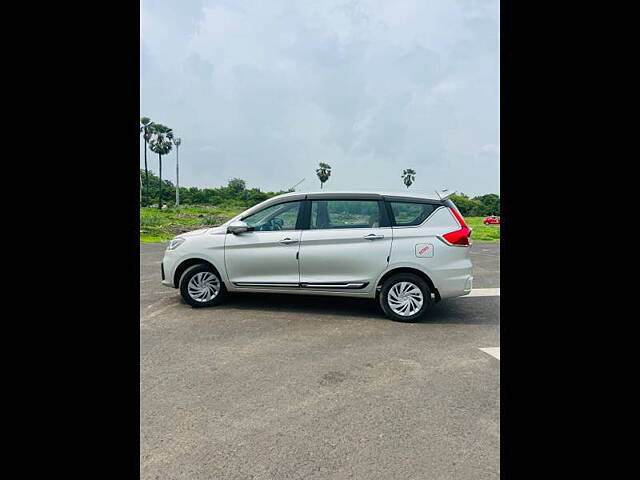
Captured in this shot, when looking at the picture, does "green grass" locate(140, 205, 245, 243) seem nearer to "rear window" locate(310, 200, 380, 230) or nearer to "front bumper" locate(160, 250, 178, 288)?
"front bumper" locate(160, 250, 178, 288)

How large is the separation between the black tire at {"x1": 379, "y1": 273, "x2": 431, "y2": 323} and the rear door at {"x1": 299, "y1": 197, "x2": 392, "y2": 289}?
8.4 inches

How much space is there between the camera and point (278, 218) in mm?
5539

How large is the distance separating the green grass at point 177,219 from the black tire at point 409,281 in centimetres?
1212

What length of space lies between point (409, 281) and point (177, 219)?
2140 centimetres

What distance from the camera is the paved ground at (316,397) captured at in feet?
7.18

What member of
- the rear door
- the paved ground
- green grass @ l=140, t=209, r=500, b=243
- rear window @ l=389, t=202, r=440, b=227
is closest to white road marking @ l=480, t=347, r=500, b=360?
the paved ground

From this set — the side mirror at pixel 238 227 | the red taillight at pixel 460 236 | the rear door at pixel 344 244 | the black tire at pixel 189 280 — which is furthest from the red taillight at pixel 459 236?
the black tire at pixel 189 280

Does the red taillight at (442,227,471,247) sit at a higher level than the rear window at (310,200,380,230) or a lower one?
lower

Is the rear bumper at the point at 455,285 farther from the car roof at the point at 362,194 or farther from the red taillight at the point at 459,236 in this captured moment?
the car roof at the point at 362,194

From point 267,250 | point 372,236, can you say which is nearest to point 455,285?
point 372,236

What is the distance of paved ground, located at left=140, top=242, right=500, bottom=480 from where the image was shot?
2.19m
